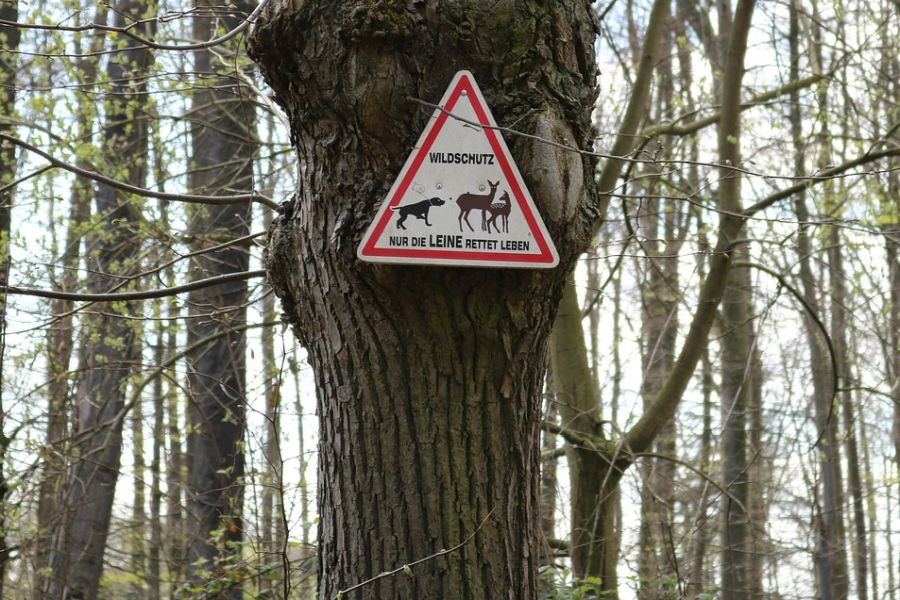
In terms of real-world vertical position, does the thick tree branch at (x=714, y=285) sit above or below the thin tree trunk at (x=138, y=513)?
above

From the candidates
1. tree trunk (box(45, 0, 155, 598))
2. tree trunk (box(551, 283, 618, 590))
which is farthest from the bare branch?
tree trunk (box(551, 283, 618, 590))

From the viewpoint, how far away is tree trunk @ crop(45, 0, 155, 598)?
6184 millimetres

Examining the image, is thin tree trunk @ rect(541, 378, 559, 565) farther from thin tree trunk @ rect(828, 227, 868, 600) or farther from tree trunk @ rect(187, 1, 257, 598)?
thin tree trunk @ rect(828, 227, 868, 600)

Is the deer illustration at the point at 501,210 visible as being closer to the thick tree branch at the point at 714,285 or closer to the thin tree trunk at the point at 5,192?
the thin tree trunk at the point at 5,192

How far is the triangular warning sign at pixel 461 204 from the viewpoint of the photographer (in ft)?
6.97

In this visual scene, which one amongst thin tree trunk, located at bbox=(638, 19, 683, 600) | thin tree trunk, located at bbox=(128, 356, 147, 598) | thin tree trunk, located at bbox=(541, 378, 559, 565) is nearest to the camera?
thin tree trunk, located at bbox=(638, 19, 683, 600)

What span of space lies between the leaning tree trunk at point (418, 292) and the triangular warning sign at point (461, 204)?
0.16 ft

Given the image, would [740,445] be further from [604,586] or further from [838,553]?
[604,586]

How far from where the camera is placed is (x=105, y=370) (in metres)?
6.56

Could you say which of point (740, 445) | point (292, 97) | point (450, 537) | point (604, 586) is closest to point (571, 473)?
point (604, 586)

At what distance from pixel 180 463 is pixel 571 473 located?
597 cm

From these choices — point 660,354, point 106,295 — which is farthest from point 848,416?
point 106,295

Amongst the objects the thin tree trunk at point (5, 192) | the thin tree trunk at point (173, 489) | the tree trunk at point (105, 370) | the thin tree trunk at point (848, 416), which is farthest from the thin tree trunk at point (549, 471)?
the thin tree trunk at point (848, 416)

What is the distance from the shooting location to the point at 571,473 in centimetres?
591
